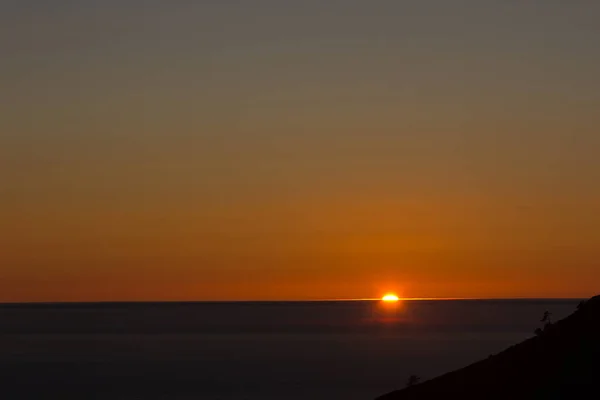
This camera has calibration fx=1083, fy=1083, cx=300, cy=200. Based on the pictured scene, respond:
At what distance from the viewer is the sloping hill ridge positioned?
21969 millimetres

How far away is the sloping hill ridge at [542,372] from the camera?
A: 22.0 metres

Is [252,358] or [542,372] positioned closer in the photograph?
[542,372]

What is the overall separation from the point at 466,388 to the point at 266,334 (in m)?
127

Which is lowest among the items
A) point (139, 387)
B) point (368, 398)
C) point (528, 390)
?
point (528, 390)

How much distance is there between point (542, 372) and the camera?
2352 cm

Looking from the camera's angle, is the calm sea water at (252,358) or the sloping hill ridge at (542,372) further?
the calm sea water at (252,358)

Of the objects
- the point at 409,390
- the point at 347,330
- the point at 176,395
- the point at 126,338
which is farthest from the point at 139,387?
the point at 347,330

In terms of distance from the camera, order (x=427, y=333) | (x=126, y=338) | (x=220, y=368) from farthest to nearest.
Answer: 1. (x=427, y=333)
2. (x=126, y=338)
3. (x=220, y=368)

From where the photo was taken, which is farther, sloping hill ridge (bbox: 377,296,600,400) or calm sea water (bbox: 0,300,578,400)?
calm sea water (bbox: 0,300,578,400)

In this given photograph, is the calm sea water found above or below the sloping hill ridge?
above

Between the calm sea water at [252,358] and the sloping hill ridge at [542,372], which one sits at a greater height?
the calm sea water at [252,358]

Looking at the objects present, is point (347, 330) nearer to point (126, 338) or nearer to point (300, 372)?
point (126, 338)

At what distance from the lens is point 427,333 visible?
489ft

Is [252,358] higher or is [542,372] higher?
[252,358]
